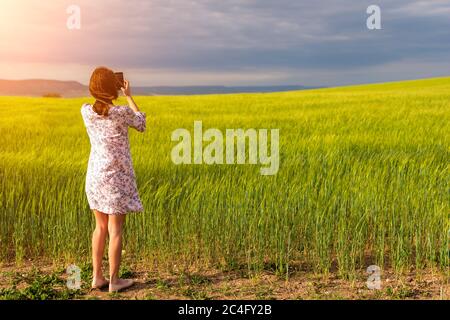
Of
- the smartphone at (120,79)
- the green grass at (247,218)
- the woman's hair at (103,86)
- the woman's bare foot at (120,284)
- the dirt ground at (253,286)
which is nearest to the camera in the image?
the woman's hair at (103,86)

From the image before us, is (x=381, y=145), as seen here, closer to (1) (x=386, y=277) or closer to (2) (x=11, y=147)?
(1) (x=386, y=277)

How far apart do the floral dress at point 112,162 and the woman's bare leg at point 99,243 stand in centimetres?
19

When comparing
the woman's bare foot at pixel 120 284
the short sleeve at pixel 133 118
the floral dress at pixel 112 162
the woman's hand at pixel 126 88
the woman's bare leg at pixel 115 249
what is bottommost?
the woman's bare foot at pixel 120 284

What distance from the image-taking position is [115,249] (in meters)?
5.13

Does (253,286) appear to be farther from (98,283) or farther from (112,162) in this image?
(112,162)

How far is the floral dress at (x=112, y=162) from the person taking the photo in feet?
16.3

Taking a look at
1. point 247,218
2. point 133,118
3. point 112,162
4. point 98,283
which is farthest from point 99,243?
point 247,218

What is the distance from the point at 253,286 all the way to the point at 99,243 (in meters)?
1.40

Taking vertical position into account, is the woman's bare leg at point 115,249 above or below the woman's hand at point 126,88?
below

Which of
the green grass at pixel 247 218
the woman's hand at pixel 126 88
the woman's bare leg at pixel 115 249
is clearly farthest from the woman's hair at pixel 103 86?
the green grass at pixel 247 218

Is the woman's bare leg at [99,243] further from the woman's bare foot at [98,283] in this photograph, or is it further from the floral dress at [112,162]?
the floral dress at [112,162]

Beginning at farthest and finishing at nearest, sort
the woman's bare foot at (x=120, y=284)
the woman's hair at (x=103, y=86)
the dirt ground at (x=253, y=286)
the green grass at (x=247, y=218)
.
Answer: the green grass at (x=247, y=218) → the woman's bare foot at (x=120, y=284) → the dirt ground at (x=253, y=286) → the woman's hair at (x=103, y=86)

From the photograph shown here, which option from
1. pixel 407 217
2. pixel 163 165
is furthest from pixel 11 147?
pixel 407 217

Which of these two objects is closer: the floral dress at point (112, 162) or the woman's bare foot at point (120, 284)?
the floral dress at point (112, 162)
